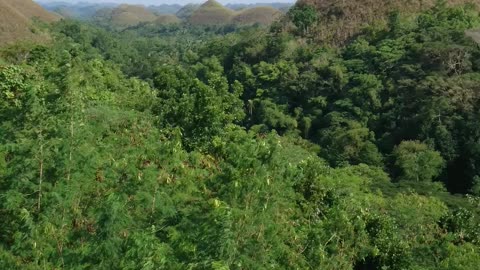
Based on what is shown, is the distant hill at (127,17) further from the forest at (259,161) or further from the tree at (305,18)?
the forest at (259,161)

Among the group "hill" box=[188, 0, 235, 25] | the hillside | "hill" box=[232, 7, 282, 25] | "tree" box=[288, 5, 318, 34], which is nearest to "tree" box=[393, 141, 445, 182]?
the hillside

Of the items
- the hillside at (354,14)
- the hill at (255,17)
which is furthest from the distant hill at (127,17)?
the hillside at (354,14)

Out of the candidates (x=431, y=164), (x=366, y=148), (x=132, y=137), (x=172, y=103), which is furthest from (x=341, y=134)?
(x=132, y=137)

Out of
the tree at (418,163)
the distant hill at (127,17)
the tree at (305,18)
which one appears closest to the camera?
the tree at (418,163)

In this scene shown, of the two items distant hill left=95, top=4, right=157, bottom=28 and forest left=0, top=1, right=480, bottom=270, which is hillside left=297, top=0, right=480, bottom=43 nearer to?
forest left=0, top=1, right=480, bottom=270

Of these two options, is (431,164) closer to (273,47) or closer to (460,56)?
(460,56)
